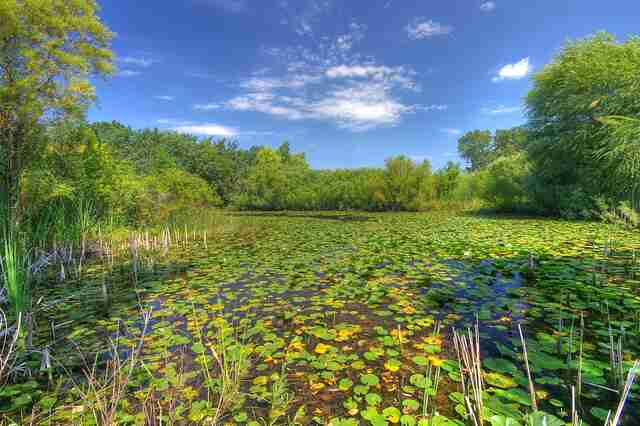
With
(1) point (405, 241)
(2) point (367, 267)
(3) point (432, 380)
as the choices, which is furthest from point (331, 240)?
(3) point (432, 380)

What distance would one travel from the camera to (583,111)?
1338 centimetres

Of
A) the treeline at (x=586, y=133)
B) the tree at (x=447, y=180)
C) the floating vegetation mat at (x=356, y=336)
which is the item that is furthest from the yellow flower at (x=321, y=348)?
the tree at (x=447, y=180)

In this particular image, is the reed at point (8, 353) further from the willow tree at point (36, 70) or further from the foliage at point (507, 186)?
the foliage at point (507, 186)

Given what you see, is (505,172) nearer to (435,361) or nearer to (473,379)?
(435,361)

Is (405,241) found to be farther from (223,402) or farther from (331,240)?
(223,402)

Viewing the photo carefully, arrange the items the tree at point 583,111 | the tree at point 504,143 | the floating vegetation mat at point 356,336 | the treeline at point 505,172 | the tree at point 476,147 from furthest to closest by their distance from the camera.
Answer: the tree at point 476,147 → the tree at point 504,143 → the tree at point 583,111 → the treeline at point 505,172 → the floating vegetation mat at point 356,336

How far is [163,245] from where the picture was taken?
29.9 ft

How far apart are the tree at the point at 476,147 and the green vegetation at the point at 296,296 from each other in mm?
54736

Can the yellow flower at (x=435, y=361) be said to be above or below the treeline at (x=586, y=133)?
below

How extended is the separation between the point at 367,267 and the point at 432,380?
3939 millimetres

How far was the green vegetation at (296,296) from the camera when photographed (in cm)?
230

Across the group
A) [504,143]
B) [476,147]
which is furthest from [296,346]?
[476,147]

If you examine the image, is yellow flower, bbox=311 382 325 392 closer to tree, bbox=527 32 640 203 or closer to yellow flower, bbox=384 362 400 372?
yellow flower, bbox=384 362 400 372

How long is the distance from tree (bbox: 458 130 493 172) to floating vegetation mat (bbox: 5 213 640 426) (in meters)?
65.2
